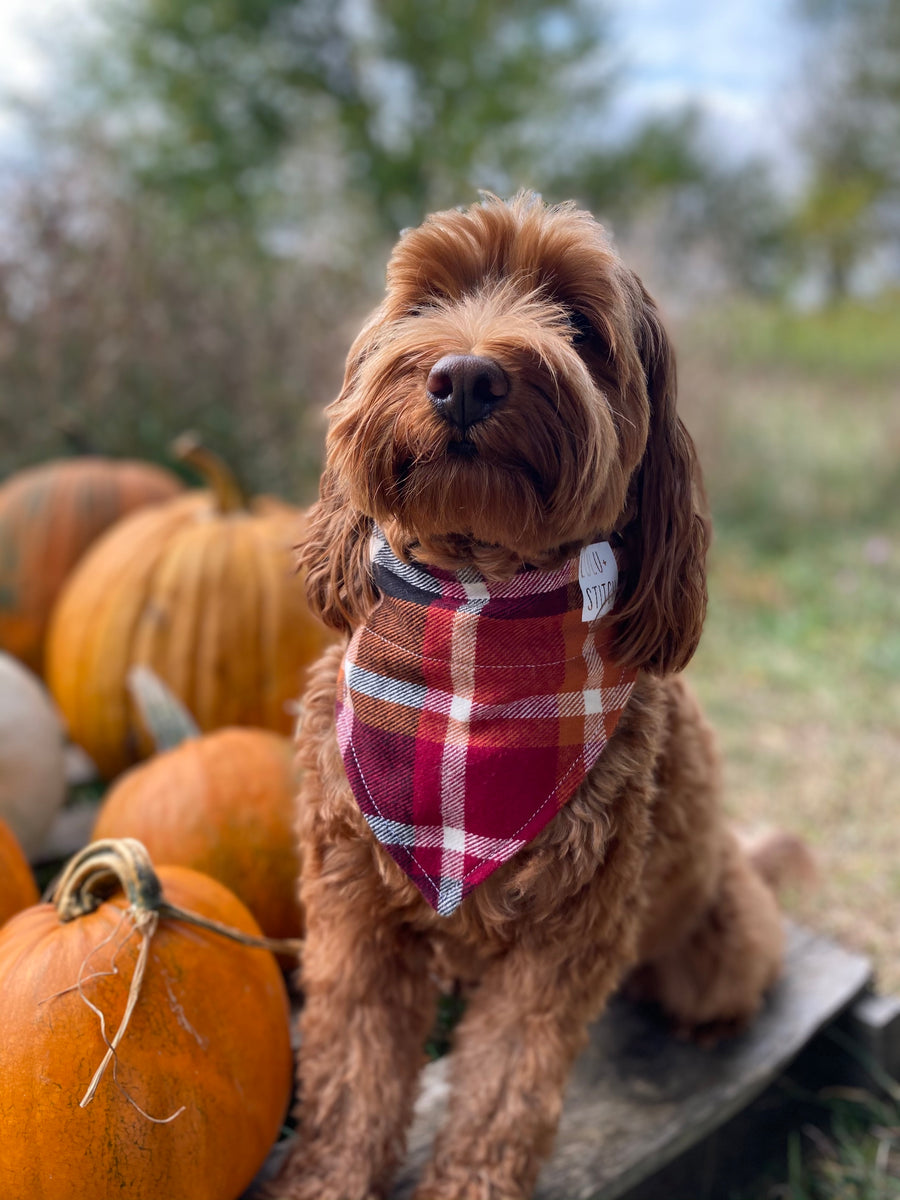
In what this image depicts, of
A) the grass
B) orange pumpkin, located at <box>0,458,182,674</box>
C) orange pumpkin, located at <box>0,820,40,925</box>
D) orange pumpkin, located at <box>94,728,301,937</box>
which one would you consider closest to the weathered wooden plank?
the grass

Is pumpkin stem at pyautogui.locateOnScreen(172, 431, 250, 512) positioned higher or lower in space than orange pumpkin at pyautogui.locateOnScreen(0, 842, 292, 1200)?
higher

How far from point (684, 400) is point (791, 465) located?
1.31m

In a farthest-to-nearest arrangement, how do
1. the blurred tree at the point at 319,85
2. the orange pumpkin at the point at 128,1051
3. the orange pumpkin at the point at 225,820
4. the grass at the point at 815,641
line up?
the blurred tree at the point at 319,85 < the grass at the point at 815,641 < the orange pumpkin at the point at 225,820 < the orange pumpkin at the point at 128,1051

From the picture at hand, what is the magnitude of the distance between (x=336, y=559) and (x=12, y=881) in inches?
40.1

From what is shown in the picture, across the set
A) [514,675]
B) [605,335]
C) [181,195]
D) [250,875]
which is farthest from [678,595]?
[181,195]

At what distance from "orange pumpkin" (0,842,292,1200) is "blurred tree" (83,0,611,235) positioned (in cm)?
1537

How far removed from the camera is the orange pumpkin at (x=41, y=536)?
3605mm

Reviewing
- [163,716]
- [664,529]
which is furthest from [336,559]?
[163,716]

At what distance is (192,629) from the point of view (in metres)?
3.04

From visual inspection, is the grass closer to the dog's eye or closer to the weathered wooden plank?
the weathered wooden plank

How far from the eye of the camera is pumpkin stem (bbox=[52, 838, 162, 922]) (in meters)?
1.63

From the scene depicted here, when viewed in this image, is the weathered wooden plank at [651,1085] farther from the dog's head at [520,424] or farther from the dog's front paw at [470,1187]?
the dog's head at [520,424]

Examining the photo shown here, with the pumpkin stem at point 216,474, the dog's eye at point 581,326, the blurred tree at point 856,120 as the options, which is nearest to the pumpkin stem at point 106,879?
the dog's eye at point 581,326

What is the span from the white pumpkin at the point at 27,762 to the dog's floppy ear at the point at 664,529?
1.73m
